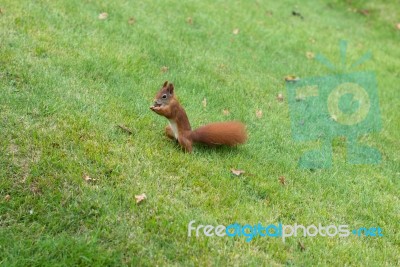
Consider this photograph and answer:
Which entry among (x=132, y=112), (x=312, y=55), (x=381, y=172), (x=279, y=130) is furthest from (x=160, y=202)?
(x=312, y=55)

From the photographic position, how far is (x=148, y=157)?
A: 3.77 m

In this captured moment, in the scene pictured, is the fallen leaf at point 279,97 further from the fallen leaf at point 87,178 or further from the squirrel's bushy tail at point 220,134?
the fallen leaf at point 87,178

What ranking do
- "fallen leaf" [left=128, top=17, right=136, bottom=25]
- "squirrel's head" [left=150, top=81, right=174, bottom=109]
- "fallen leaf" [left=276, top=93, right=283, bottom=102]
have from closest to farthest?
1. "squirrel's head" [left=150, top=81, right=174, bottom=109]
2. "fallen leaf" [left=276, top=93, right=283, bottom=102]
3. "fallen leaf" [left=128, top=17, right=136, bottom=25]

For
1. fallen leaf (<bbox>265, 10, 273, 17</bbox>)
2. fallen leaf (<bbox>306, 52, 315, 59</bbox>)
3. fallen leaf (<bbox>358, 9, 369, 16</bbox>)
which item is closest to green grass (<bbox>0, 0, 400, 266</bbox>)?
fallen leaf (<bbox>306, 52, 315, 59</bbox>)

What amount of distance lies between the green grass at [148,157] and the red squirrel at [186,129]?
0.12 metres

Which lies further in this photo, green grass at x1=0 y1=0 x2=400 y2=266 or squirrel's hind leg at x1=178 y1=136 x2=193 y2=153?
squirrel's hind leg at x1=178 y1=136 x2=193 y2=153

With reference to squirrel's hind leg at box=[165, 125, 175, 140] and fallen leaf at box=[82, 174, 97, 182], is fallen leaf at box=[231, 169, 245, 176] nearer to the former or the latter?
squirrel's hind leg at box=[165, 125, 175, 140]

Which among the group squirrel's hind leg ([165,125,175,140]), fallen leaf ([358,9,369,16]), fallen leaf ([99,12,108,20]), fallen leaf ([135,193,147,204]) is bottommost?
fallen leaf ([358,9,369,16])

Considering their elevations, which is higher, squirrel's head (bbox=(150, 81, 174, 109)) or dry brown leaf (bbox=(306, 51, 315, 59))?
squirrel's head (bbox=(150, 81, 174, 109))

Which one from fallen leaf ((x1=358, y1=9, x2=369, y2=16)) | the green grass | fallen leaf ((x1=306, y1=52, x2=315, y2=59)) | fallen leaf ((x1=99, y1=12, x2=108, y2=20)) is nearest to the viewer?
the green grass

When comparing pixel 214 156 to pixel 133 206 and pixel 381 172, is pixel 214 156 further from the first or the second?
pixel 381 172

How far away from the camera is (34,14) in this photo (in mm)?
5566

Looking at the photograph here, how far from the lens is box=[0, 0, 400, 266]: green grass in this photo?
10.1 ft

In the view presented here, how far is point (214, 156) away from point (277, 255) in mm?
1090
